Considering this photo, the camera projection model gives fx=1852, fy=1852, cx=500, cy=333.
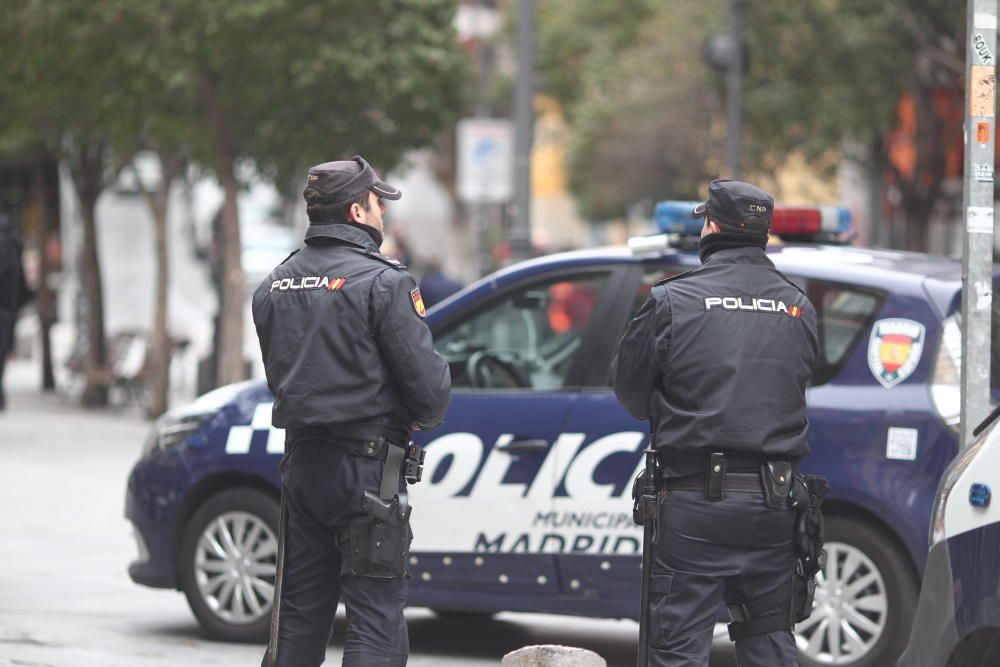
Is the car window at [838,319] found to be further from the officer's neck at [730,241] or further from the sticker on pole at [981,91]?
the officer's neck at [730,241]

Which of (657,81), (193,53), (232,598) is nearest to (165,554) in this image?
(232,598)

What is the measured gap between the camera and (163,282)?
A: 2025 centimetres

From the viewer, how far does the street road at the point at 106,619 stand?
767cm

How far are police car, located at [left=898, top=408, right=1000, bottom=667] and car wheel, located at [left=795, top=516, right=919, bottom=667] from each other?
208 cm

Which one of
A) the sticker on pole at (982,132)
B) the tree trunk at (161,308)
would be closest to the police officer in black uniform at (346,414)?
the sticker on pole at (982,132)

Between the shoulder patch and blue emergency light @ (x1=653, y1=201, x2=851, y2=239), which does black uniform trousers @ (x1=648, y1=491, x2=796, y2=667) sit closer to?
the shoulder patch

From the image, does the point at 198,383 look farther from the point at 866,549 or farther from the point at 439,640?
the point at 866,549

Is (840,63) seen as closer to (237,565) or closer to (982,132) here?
(237,565)

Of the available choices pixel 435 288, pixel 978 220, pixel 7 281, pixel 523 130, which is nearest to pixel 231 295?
pixel 523 130

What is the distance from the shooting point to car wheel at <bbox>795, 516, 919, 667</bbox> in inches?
270

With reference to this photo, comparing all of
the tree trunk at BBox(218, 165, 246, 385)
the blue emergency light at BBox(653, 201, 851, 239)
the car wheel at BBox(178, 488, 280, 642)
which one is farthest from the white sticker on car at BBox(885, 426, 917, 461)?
the tree trunk at BBox(218, 165, 246, 385)

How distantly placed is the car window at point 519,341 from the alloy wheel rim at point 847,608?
1.30m

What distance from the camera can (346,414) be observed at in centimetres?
526

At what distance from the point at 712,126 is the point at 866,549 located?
25841mm
